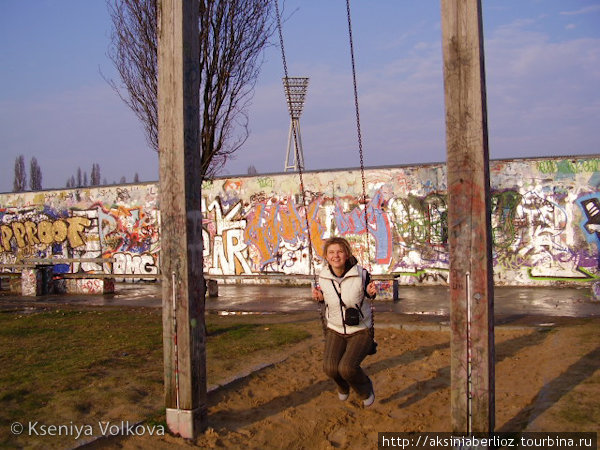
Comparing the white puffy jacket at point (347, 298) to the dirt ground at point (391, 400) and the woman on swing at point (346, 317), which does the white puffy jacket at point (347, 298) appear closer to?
the woman on swing at point (346, 317)

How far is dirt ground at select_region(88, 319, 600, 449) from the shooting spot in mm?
5289

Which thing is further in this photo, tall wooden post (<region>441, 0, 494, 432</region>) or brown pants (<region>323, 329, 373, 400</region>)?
brown pants (<region>323, 329, 373, 400</region>)

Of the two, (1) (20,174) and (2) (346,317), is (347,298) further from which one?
(1) (20,174)

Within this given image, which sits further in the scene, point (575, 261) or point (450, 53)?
point (575, 261)

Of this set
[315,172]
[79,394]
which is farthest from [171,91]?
[315,172]

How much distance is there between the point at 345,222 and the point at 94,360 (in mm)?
13277

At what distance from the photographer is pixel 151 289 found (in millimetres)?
20688

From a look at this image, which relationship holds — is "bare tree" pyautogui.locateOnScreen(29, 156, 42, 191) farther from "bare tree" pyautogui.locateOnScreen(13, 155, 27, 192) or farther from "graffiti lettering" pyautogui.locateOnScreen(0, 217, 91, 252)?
"graffiti lettering" pyautogui.locateOnScreen(0, 217, 91, 252)

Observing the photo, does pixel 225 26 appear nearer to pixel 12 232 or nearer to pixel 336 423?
pixel 336 423

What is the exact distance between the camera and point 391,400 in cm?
648

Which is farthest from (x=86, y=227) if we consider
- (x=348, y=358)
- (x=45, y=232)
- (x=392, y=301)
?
(x=348, y=358)

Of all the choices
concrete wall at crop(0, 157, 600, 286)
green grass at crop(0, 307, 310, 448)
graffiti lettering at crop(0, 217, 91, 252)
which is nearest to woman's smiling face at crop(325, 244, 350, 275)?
green grass at crop(0, 307, 310, 448)

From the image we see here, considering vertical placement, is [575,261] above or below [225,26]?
below

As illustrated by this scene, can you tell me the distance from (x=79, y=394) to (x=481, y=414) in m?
4.29
